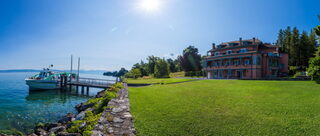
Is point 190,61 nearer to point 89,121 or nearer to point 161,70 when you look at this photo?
point 161,70

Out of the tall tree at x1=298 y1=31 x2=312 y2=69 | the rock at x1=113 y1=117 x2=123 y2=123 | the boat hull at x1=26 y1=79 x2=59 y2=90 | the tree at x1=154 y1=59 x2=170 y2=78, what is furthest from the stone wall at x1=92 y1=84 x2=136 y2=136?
the tall tree at x1=298 y1=31 x2=312 y2=69

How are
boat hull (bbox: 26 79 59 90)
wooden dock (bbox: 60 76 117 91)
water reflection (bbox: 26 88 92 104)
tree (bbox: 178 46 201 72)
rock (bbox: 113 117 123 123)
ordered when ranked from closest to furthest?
rock (bbox: 113 117 123 123)
water reflection (bbox: 26 88 92 104)
boat hull (bbox: 26 79 59 90)
wooden dock (bbox: 60 76 117 91)
tree (bbox: 178 46 201 72)

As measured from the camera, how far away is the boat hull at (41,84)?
31306mm

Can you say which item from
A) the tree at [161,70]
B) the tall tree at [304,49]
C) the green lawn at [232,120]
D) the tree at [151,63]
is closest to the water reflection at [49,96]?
the green lawn at [232,120]

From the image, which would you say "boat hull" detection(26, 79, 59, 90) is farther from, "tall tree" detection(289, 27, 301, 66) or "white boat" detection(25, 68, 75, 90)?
→ "tall tree" detection(289, 27, 301, 66)

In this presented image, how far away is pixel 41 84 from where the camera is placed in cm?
3244

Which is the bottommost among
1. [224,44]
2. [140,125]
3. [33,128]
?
[33,128]

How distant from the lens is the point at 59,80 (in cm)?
3703

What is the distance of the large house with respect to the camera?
30.8 metres

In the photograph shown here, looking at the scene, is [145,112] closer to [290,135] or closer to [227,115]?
[227,115]

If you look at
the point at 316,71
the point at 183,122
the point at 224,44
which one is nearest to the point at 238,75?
the point at 224,44

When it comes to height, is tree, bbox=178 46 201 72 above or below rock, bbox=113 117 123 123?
above

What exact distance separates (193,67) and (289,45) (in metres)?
31.5

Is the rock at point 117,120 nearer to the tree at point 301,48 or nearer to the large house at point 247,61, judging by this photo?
the large house at point 247,61
